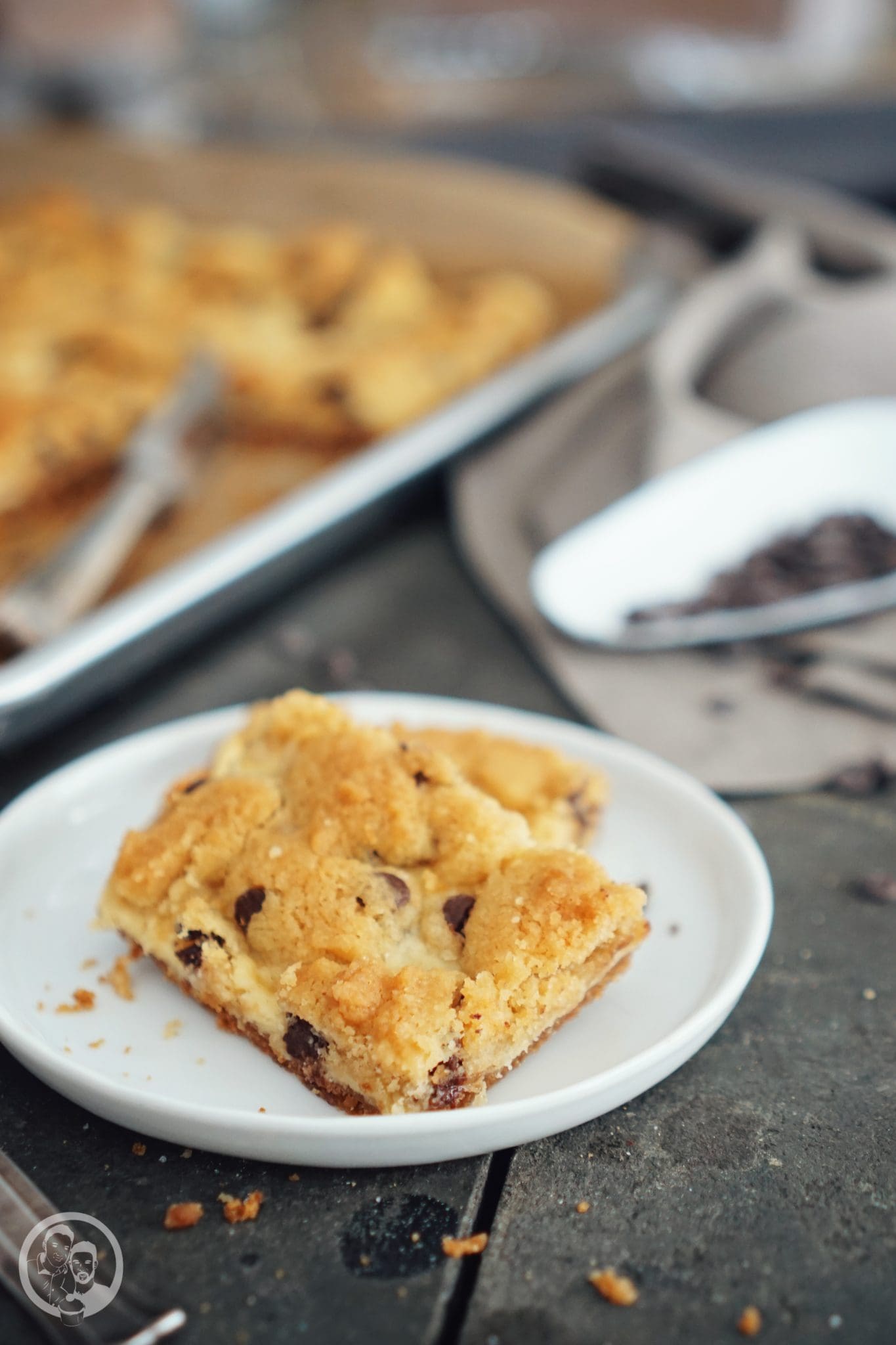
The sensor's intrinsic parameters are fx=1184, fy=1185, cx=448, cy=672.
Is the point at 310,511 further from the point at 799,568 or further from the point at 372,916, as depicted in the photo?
the point at 372,916

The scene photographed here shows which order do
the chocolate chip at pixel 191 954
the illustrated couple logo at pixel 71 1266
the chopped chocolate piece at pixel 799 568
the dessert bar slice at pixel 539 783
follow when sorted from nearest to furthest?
1. the illustrated couple logo at pixel 71 1266
2. the chocolate chip at pixel 191 954
3. the dessert bar slice at pixel 539 783
4. the chopped chocolate piece at pixel 799 568

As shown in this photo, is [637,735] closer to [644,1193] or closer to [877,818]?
[877,818]

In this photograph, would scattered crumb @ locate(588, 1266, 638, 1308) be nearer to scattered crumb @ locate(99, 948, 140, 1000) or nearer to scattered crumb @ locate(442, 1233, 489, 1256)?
scattered crumb @ locate(442, 1233, 489, 1256)

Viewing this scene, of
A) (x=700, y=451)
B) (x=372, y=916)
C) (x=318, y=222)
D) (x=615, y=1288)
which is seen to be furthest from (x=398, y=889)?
(x=318, y=222)

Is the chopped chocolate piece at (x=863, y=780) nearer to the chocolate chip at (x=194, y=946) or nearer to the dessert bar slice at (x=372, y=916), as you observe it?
the dessert bar slice at (x=372, y=916)

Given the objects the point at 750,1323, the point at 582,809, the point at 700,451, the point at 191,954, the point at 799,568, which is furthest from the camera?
the point at 700,451

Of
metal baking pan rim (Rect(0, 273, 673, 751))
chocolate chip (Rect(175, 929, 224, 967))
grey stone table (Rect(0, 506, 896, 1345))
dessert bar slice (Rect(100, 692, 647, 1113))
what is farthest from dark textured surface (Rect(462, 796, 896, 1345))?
→ metal baking pan rim (Rect(0, 273, 673, 751))

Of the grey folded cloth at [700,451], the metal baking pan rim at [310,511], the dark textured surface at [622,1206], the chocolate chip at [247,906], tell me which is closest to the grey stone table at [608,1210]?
the dark textured surface at [622,1206]
